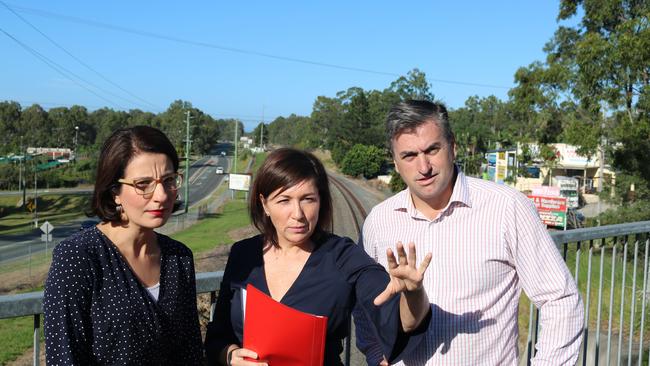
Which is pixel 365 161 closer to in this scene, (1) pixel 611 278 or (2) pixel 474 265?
(1) pixel 611 278

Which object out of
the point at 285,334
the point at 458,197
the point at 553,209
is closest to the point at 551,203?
the point at 553,209

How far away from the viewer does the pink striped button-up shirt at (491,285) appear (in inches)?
78.4

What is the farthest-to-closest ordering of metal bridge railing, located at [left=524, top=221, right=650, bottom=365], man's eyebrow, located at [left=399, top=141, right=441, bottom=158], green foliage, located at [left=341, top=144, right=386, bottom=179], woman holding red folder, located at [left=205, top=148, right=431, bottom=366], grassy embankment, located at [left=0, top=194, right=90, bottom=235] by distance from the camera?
green foliage, located at [left=341, top=144, right=386, bottom=179], grassy embankment, located at [left=0, top=194, right=90, bottom=235], metal bridge railing, located at [left=524, top=221, right=650, bottom=365], man's eyebrow, located at [left=399, top=141, right=441, bottom=158], woman holding red folder, located at [left=205, top=148, right=431, bottom=366]

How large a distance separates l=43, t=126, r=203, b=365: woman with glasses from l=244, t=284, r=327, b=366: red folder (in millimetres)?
288

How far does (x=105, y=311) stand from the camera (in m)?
1.67

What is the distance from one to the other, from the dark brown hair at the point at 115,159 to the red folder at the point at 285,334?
55cm

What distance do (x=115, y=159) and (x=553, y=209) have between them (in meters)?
27.5

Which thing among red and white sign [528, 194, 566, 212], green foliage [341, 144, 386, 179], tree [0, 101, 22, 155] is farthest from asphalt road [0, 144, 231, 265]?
tree [0, 101, 22, 155]

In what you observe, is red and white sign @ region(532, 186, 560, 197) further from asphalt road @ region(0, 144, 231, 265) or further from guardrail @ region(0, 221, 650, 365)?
guardrail @ region(0, 221, 650, 365)

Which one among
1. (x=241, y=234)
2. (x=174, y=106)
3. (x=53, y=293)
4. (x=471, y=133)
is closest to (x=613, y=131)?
(x=53, y=293)

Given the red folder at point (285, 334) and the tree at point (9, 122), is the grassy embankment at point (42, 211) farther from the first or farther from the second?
the red folder at point (285, 334)

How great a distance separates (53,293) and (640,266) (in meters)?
3.69

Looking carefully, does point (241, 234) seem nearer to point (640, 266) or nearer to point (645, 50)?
point (645, 50)

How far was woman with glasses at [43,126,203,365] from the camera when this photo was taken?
1.62m
